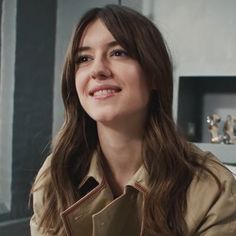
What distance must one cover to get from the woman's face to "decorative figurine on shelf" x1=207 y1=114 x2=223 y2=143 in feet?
3.48

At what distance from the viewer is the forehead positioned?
A: 913mm

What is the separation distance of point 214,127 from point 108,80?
1208 mm

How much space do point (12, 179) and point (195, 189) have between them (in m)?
1.39

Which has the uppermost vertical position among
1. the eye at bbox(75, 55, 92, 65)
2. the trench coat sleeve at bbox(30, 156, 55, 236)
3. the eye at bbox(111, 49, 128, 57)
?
the eye at bbox(111, 49, 128, 57)

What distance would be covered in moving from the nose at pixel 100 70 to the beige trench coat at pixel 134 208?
245 millimetres

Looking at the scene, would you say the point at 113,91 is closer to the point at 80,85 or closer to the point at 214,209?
the point at 80,85

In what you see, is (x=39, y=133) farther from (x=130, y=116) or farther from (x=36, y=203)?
(x=130, y=116)

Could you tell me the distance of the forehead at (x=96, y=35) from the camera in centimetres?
91

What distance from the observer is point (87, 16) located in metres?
0.96

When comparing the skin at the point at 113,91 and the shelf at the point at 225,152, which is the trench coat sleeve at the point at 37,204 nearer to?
the skin at the point at 113,91

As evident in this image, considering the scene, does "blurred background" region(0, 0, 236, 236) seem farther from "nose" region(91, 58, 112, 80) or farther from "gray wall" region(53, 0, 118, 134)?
"nose" region(91, 58, 112, 80)

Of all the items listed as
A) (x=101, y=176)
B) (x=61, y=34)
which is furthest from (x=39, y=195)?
(x=61, y=34)

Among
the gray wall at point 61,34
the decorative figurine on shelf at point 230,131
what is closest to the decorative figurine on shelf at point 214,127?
the decorative figurine on shelf at point 230,131

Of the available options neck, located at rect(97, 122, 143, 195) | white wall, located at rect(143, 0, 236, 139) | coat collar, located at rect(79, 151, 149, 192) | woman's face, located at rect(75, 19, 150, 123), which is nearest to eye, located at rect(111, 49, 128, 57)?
woman's face, located at rect(75, 19, 150, 123)
